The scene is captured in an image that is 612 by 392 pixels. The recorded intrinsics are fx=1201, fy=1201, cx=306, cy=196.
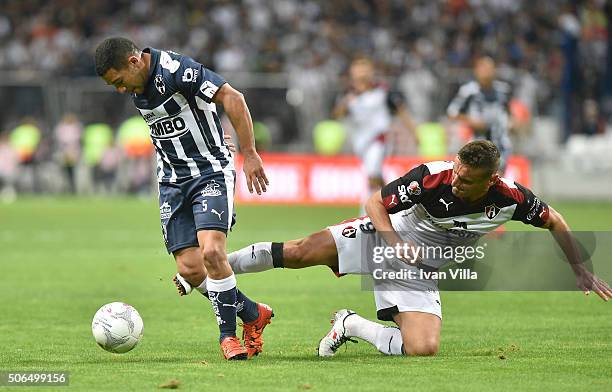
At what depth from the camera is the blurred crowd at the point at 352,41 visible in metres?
26.7

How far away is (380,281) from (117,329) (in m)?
1.82

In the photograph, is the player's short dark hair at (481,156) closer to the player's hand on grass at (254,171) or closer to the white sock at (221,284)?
the player's hand on grass at (254,171)

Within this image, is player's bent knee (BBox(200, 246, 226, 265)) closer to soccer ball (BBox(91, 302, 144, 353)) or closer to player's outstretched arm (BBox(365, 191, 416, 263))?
soccer ball (BBox(91, 302, 144, 353))

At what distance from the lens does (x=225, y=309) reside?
763 cm

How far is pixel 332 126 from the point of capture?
2630cm

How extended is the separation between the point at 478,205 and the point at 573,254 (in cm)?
68

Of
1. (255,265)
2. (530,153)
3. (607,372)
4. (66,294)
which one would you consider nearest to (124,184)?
(530,153)

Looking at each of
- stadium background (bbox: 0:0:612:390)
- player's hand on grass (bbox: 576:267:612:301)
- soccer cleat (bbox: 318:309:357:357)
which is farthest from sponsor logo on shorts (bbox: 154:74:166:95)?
stadium background (bbox: 0:0:612:390)

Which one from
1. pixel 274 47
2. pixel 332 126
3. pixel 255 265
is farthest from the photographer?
pixel 274 47

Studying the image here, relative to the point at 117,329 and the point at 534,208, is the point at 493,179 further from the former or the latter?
the point at 117,329

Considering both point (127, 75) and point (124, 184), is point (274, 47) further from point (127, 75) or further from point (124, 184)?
point (127, 75)

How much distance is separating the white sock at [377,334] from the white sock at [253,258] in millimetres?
718

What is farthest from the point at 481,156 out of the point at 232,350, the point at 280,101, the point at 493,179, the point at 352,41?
the point at 352,41

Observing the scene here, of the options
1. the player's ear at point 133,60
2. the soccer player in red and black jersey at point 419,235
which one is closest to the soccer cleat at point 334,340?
the soccer player in red and black jersey at point 419,235
